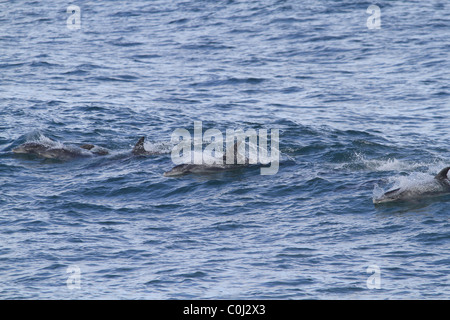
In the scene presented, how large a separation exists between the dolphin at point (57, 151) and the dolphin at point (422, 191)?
9.02 metres

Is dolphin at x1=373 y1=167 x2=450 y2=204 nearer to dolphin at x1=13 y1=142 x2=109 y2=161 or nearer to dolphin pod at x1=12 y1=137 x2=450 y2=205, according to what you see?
dolphin pod at x1=12 y1=137 x2=450 y2=205

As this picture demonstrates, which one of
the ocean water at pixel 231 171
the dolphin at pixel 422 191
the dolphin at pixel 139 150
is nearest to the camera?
the ocean water at pixel 231 171

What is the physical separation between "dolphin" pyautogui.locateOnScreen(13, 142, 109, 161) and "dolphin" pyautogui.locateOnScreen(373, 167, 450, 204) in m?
9.02

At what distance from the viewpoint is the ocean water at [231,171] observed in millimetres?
14312

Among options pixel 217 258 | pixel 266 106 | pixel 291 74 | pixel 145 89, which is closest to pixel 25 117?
pixel 145 89

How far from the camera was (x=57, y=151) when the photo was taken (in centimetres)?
2211

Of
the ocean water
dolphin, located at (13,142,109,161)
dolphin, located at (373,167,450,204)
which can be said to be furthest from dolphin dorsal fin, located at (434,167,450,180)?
dolphin, located at (13,142,109,161)

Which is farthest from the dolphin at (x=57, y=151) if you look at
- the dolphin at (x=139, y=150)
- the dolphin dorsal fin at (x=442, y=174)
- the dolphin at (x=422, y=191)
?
the dolphin dorsal fin at (x=442, y=174)

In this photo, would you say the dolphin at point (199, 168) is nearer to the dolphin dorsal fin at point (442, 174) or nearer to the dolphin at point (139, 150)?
the dolphin at point (139, 150)

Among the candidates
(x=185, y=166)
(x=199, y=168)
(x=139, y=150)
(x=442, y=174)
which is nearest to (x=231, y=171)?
(x=199, y=168)

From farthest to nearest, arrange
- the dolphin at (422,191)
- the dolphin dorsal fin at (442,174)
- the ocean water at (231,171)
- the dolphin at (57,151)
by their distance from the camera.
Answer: the dolphin at (57,151)
the dolphin dorsal fin at (442,174)
the dolphin at (422,191)
the ocean water at (231,171)

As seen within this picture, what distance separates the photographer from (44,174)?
20703 millimetres

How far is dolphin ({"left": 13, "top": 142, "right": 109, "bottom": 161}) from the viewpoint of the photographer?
22.0 m
